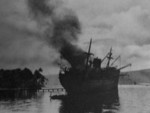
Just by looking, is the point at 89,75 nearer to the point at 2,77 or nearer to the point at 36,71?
the point at 2,77

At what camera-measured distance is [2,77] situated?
134000 mm

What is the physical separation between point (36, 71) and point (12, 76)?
103 feet

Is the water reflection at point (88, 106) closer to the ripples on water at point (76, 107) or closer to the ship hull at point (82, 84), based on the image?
the ripples on water at point (76, 107)

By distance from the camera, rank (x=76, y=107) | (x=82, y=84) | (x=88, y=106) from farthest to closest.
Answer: (x=82, y=84) < (x=88, y=106) < (x=76, y=107)

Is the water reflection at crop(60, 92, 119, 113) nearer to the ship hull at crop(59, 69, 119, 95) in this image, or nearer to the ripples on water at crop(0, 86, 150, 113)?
the ripples on water at crop(0, 86, 150, 113)

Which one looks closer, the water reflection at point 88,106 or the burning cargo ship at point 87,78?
the water reflection at point 88,106

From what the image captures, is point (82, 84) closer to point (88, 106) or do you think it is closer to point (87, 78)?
point (87, 78)

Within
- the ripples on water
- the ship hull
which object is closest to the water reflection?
the ripples on water

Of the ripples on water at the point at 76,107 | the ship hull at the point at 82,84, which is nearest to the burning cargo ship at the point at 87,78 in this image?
the ship hull at the point at 82,84

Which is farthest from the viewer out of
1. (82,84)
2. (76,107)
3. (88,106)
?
(82,84)

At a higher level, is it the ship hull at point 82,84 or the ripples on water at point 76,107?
the ship hull at point 82,84

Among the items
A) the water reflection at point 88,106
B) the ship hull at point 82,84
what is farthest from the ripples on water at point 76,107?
the ship hull at point 82,84

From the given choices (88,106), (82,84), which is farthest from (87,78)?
(88,106)

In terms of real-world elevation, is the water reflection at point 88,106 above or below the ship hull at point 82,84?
below
